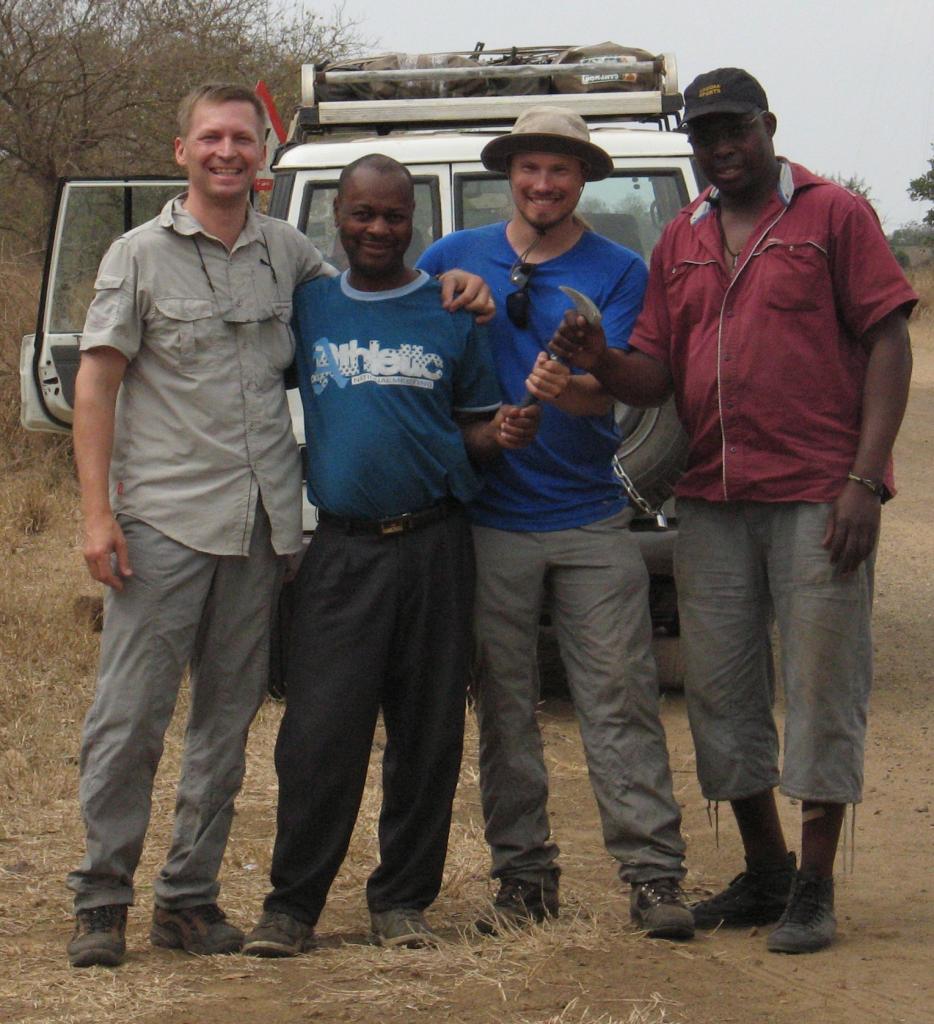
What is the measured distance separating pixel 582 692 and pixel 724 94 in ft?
4.74

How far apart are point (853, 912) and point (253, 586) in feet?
5.72

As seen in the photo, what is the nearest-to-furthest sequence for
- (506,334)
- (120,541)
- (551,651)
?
(120,541) < (506,334) < (551,651)

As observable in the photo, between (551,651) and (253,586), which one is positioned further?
(551,651)

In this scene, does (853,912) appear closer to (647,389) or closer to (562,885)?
(562,885)

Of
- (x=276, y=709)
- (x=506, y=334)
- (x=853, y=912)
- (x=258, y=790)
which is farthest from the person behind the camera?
(x=276, y=709)

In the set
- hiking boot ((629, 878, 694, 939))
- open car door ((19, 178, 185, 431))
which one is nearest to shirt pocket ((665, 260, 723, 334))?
hiking boot ((629, 878, 694, 939))

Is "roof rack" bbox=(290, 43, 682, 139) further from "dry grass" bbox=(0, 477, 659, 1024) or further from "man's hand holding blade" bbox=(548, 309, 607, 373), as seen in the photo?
"man's hand holding blade" bbox=(548, 309, 607, 373)

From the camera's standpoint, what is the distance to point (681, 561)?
4.16m

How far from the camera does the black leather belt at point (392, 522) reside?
3.87 m

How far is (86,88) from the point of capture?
1480 centimetres

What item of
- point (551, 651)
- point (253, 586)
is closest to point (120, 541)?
point (253, 586)

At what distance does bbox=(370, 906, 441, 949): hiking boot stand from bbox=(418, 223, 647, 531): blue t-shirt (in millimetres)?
945

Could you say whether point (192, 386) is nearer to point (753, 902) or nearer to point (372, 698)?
point (372, 698)

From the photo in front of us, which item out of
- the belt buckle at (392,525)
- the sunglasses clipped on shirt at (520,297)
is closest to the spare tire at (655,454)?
the sunglasses clipped on shirt at (520,297)
